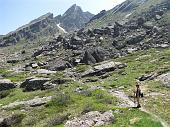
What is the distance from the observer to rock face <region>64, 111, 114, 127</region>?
1625 inches

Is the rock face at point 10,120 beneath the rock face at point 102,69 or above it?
beneath

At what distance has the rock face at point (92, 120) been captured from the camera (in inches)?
1625

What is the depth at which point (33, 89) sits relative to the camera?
253 ft

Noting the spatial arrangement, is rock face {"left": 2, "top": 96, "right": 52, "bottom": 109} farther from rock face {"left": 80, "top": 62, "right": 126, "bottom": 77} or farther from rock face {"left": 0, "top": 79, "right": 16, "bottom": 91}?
rock face {"left": 80, "top": 62, "right": 126, "bottom": 77}

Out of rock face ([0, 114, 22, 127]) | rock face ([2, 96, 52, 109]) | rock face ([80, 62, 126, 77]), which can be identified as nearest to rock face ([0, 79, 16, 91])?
rock face ([80, 62, 126, 77])

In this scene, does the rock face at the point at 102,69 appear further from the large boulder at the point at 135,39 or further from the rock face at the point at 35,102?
the large boulder at the point at 135,39

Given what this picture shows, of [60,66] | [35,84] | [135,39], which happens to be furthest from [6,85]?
[135,39]

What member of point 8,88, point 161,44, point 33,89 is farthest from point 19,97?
point 161,44

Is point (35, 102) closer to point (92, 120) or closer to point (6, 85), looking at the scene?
point (92, 120)

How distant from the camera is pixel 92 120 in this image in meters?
42.2

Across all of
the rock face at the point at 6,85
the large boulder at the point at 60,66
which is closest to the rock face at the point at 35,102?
the rock face at the point at 6,85

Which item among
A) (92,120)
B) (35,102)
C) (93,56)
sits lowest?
(92,120)

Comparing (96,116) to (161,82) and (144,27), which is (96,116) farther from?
(144,27)

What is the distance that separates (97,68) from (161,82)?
31.9m
